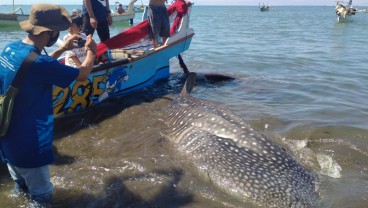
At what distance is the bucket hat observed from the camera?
3164 millimetres

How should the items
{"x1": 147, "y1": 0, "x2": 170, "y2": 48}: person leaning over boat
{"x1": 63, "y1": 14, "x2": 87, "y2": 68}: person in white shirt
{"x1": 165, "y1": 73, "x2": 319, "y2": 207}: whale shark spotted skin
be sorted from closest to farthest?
1. {"x1": 165, "y1": 73, "x2": 319, "y2": 207}: whale shark spotted skin
2. {"x1": 63, "y1": 14, "x2": 87, "y2": 68}: person in white shirt
3. {"x1": 147, "y1": 0, "x2": 170, "y2": 48}: person leaning over boat

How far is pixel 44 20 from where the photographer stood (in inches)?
126

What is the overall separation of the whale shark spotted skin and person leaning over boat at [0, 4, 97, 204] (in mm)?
2150

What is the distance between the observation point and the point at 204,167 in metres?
4.96

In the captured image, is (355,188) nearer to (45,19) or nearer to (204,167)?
(204,167)

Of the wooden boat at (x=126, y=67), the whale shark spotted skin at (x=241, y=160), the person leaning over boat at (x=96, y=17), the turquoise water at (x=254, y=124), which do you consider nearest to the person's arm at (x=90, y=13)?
the person leaning over boat at (x=96, y=17)

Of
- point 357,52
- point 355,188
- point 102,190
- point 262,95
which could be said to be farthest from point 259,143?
point 357,52

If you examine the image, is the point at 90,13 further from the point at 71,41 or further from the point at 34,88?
the point at 34,88

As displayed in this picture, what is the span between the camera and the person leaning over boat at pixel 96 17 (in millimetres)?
7609

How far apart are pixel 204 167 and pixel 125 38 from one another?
4.88 meters

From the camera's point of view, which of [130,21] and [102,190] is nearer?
[102,190]

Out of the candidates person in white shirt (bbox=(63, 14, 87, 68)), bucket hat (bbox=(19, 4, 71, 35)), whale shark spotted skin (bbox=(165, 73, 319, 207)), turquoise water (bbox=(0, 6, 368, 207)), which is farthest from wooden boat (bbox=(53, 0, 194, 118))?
bucket hat (bbox=(19, 4, 71, 35))

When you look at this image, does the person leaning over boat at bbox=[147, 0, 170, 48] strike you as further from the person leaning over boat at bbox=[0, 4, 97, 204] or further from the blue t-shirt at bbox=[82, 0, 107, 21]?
the person leaning over boat at bbox=[0, 4, 97, 204]

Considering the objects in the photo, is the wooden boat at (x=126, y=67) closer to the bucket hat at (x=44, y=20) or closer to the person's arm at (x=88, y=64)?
the person's arm at (x=88, y=64)
